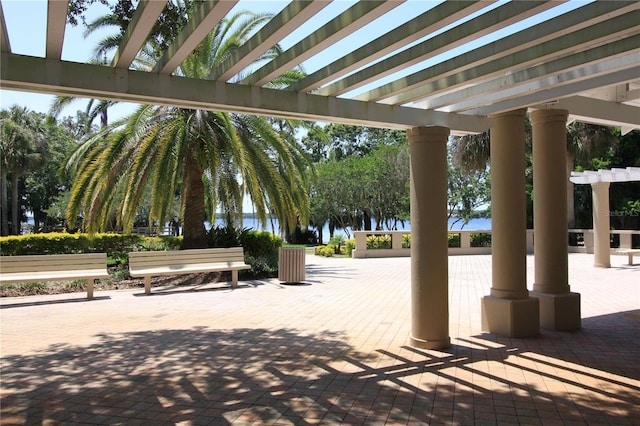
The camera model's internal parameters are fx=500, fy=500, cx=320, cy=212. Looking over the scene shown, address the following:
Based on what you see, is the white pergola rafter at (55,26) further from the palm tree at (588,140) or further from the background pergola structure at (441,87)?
the palm tree at (588,140)

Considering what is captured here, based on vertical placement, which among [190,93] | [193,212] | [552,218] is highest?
[190,93]

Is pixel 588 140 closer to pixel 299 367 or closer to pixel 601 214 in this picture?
pixel 601 214

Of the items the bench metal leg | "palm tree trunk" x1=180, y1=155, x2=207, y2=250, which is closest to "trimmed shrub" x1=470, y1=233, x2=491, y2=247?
"palm tree trunk" x1=180, y1=155, x2=207, y2=250

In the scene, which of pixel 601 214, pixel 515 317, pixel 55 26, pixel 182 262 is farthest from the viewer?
pixel 601 214

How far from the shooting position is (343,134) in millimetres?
40219

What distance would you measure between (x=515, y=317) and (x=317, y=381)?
318 cm

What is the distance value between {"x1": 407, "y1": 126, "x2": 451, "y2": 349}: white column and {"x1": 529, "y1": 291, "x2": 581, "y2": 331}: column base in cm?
192

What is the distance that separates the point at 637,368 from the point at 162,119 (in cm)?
1153

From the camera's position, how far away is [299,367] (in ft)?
18.1

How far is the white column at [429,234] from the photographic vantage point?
20.0 feet

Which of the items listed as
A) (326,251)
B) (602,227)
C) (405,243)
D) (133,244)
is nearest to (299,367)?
(602,227)

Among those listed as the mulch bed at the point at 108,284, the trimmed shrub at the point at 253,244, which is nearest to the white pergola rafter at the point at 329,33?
the mulch bed at the point at 108,284

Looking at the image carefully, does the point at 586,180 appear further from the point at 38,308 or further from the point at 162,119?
the point at 38,308

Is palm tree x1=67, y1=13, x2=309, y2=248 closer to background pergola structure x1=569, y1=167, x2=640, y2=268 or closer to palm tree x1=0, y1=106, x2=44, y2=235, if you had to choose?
background pergola structure x1=569, y1=167, x2=640, y2=268
